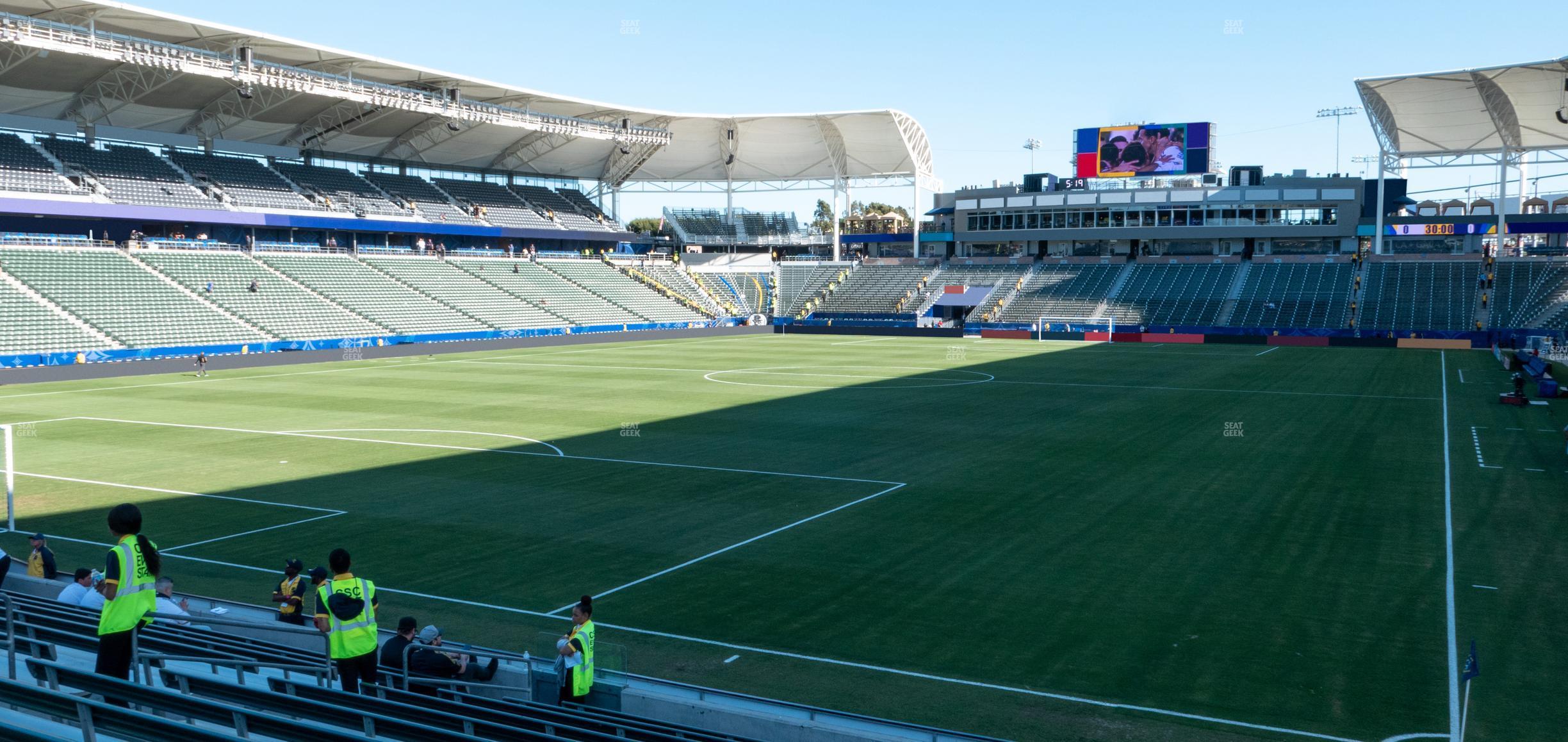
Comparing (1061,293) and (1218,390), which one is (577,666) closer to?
Answer: (1218,390)

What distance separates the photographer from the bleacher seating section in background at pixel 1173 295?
244 feet

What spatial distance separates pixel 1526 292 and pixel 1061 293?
1162 inches

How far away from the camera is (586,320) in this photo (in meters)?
71.4

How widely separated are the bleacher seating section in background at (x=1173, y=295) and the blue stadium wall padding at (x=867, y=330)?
39.9 feet

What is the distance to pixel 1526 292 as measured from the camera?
66562 mm

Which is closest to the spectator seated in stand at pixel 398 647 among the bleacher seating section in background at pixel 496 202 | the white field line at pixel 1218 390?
the white field line at pixel 1218 390

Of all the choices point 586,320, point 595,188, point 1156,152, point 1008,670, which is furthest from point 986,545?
point 595,188

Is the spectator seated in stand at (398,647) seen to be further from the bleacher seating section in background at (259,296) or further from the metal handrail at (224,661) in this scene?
the bleacher seating section in background at (259,296)

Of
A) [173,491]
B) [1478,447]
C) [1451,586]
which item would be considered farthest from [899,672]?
[1478,447]

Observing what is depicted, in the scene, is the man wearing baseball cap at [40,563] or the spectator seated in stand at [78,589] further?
the man wearing baseball cap at [40,563]

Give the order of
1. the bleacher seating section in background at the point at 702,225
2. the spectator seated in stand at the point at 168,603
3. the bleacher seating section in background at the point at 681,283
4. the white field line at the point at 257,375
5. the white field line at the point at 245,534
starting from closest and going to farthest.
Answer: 1. the spectator seated in stand at the point at 168,603
2. the white field line at the point at 245,534
3. the white field line at the point at 257,375
4. the bleacher seating section in background at the point at 681,283
5. the bleacher seating section in background at the point at 702,225

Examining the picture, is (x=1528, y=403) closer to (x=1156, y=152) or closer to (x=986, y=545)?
(x=986, y=545)

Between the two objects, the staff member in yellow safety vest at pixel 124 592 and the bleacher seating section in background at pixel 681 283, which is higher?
the bleacher seating section in background at pixel 681 283

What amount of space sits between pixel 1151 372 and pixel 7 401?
43961 mm
